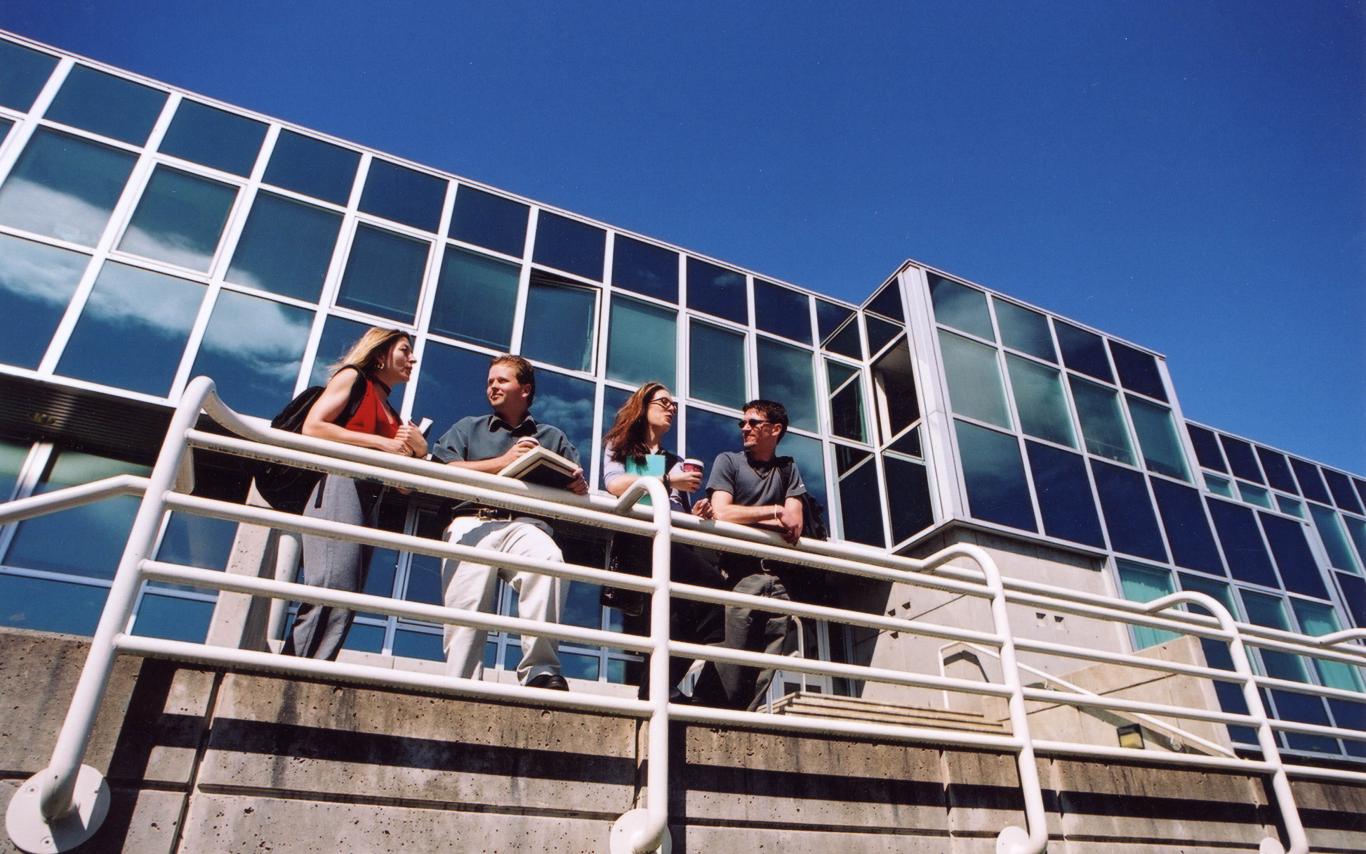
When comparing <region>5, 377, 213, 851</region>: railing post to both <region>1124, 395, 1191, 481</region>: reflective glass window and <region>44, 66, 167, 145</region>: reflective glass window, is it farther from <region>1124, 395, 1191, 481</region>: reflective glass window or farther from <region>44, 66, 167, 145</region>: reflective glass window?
<region>1124, 395, 1191, 481</region>: reflective glass window

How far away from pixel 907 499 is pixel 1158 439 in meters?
5.06

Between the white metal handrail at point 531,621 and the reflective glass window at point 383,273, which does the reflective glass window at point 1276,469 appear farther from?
the reflective glass window at point 383,273

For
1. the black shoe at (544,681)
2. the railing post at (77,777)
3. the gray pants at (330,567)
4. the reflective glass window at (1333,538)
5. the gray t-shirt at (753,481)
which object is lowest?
the railing post at (77,777)

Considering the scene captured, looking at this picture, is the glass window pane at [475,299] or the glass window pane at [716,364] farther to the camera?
the glass window pane at [716,364]

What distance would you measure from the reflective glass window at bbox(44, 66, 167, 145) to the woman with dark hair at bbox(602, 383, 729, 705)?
8.98 meters

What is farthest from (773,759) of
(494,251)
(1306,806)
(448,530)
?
(494,251)

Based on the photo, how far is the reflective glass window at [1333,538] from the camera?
50.3 ft

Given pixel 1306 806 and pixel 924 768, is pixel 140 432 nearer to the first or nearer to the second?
pixel 924 768

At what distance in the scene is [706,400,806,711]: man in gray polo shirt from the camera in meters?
3.36

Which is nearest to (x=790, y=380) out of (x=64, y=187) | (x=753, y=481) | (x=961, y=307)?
(x=961, y=307)

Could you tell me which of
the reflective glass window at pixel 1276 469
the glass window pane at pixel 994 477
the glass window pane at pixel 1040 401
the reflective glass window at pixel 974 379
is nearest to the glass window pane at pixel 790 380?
the reflective glass window at pixel 974 379

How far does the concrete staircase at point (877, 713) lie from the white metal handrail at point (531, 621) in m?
2.67

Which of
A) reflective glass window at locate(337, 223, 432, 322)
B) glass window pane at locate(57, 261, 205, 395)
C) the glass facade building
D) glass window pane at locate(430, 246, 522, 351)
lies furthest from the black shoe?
reflective glass window at locate(337, 223, 432, 322)

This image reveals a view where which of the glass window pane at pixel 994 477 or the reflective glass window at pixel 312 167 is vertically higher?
the reflective glass window at pixel 312 167
